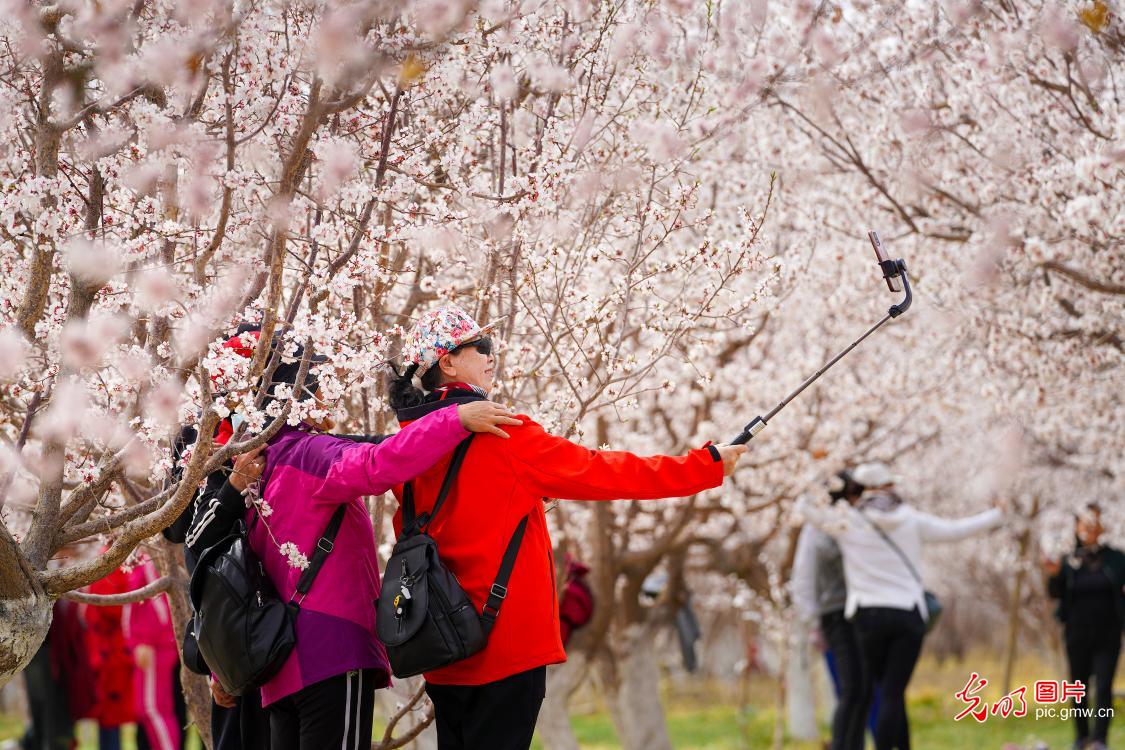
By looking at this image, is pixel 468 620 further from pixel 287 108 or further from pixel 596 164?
pixel 596 164

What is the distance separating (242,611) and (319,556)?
0.28 metres

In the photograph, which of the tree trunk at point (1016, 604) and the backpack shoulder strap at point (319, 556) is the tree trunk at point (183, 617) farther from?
the tree trunk at point (1016, 604)

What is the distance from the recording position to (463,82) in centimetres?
445

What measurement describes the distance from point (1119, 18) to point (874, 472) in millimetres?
3063

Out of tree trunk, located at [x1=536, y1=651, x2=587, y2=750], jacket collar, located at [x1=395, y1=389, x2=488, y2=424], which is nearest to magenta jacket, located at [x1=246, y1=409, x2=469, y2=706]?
jacket collar, located at [x1=395, y1=389, x2=488, y2=424]

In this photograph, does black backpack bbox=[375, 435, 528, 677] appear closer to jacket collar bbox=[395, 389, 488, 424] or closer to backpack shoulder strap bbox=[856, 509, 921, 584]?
jacket collar bbox=[395, 389, 488, 424]

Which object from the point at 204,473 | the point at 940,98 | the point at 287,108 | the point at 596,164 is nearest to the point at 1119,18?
the point at 940,98

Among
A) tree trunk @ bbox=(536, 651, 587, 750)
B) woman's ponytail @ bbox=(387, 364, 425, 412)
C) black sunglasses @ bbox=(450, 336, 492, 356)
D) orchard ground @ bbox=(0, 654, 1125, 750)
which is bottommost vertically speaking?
orchard ground @ bbox=(0, 654, 1125, 750)

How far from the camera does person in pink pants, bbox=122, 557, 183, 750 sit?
23.5 feet

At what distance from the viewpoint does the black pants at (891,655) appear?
23.7 ft

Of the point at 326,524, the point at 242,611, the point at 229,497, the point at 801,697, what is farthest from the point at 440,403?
the point at 801,697

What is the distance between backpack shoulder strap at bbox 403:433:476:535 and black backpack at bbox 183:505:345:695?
21cm

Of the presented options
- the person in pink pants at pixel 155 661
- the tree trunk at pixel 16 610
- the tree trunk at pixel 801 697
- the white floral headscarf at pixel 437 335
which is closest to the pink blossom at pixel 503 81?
the white floral headscarf at pixel 437 335

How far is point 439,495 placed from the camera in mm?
3668
